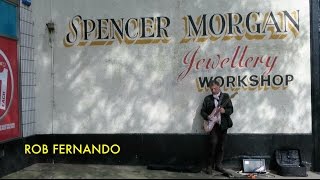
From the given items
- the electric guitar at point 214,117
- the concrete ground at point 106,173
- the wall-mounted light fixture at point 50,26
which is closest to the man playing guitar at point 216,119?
the electric guitar at point 214,117

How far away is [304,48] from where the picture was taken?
8.08 m

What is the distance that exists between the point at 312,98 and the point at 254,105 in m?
1.07

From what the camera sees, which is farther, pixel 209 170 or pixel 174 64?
pixel 174 64

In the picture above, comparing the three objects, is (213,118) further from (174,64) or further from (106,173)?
(106,173)

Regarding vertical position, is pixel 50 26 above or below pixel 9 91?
above

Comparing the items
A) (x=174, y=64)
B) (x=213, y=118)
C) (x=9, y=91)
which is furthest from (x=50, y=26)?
(x=213, y=118)

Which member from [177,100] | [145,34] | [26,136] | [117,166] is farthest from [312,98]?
[26,136]

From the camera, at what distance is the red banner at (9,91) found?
25.5 ft

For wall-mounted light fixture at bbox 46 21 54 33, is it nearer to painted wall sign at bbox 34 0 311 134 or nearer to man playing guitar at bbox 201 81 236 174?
painted wall sign at bbox 34 0 311 134

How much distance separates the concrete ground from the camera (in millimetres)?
7715

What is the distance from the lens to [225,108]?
310 inches

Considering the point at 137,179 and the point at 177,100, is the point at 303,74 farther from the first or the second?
the point at 137,179

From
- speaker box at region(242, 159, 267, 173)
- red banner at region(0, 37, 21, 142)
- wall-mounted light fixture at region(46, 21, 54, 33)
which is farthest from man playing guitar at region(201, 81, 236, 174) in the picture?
red banner at region(0, 37, 21, 142)

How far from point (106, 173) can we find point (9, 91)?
234 centimetres
